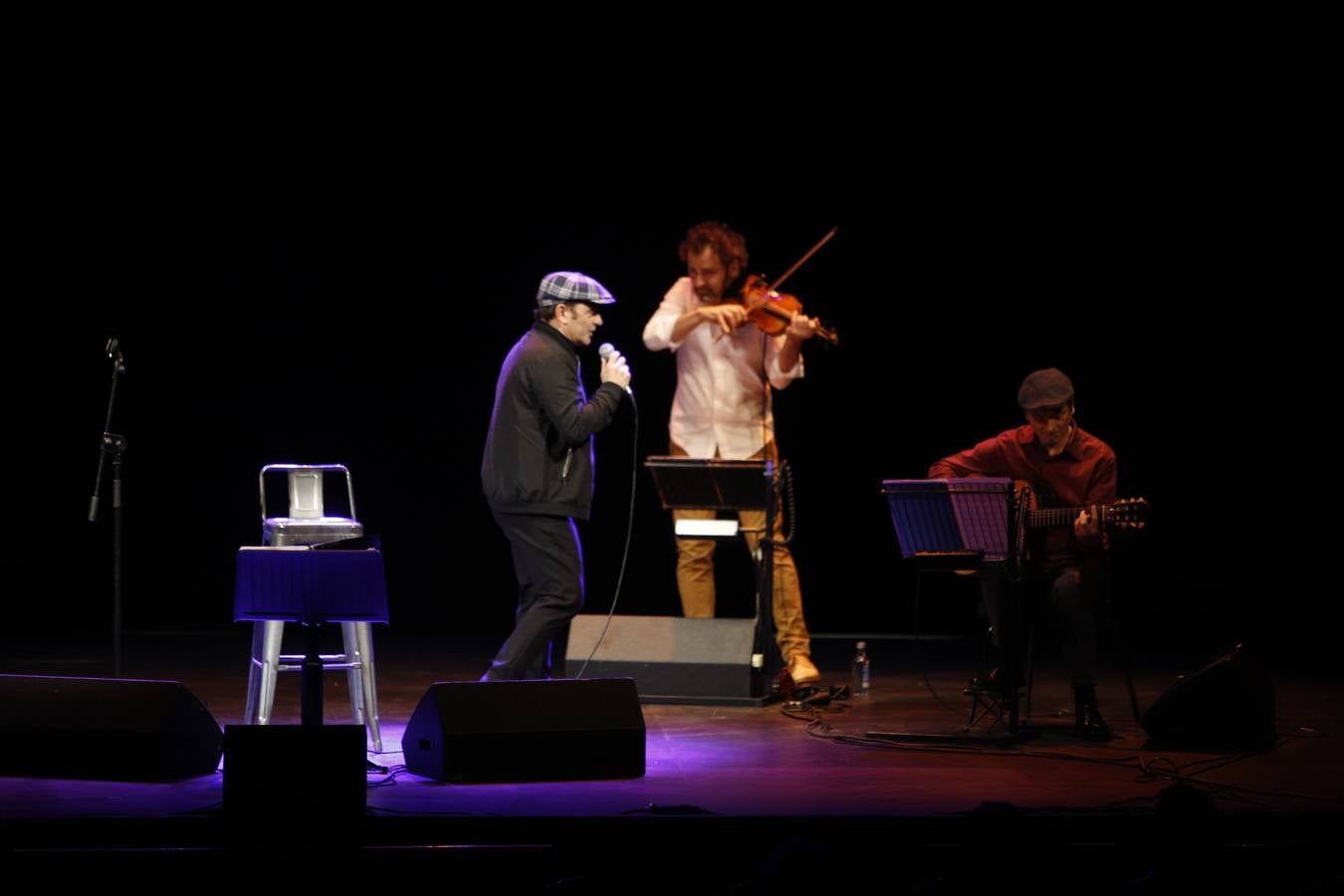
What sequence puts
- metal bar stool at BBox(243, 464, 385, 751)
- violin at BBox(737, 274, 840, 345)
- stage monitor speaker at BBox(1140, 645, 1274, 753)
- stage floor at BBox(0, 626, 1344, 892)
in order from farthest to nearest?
1. violin at BBox(737, 274, 840, 345)
2. stage monitor speaker at BBox(1140, 645, 1274, 753)
3. metal bar stool at BBox(243, 464, 385, 751)
4. stage floor at BBox(0, 626, 1344, 892)

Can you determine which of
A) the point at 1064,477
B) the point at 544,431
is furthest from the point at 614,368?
the point at 1064,477

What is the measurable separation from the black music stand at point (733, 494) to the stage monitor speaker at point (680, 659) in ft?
0.19

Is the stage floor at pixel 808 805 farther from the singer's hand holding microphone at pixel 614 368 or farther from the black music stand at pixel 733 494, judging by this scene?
the singer's hand holding microphone at pixel 614 368

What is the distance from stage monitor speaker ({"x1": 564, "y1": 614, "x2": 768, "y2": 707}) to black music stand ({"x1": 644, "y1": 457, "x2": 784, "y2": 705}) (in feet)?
0.19

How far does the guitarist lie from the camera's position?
5.80 metres

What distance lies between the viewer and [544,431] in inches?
234

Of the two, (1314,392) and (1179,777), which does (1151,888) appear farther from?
(1314,392)

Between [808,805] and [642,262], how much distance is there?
182 inches

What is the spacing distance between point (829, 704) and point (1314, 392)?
3542mm

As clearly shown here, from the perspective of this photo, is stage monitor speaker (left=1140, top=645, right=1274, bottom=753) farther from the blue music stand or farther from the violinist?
the blue music stand

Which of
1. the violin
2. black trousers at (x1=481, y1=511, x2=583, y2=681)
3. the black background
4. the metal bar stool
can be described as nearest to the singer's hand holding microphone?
black trousers at (x1=481, y1=511, x2=583, y2=681)

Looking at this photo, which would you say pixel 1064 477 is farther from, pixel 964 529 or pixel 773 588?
pixel 773 588

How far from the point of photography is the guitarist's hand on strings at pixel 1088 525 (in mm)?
5750

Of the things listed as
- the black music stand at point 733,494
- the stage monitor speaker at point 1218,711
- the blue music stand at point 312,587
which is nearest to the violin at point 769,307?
the black music stand at point 733,494
